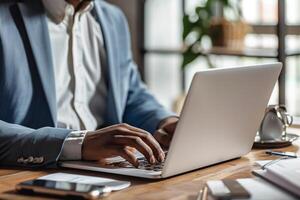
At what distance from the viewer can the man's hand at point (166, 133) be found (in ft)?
6.59

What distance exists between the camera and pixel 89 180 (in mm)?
1560

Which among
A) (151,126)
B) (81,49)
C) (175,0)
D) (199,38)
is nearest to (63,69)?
(81,49)

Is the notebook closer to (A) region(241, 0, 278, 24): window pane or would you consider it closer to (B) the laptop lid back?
(B) the laptop lid back

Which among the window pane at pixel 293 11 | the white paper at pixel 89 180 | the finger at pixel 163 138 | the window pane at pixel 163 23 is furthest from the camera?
the window pane at pixel 163 23

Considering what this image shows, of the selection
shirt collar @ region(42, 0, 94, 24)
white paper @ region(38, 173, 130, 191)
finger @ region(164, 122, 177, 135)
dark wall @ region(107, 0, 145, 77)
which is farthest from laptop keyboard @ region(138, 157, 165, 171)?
dark wall @ region(107, 0, 145, 77)

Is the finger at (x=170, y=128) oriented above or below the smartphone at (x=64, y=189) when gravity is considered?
below

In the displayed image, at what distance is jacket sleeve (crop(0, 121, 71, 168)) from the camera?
1.76 meters

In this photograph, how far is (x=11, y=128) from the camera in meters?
1.87

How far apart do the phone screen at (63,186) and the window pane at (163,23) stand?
3465mm

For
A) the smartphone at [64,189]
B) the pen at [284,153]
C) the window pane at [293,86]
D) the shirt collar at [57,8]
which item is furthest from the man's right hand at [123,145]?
the window pane at [293,86]

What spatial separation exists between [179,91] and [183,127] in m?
3.56

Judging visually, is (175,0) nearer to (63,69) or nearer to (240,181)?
(63,69)

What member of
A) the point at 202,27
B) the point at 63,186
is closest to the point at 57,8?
the point at 63,186

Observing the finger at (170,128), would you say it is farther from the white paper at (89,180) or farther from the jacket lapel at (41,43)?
the white paper at (89,180)
